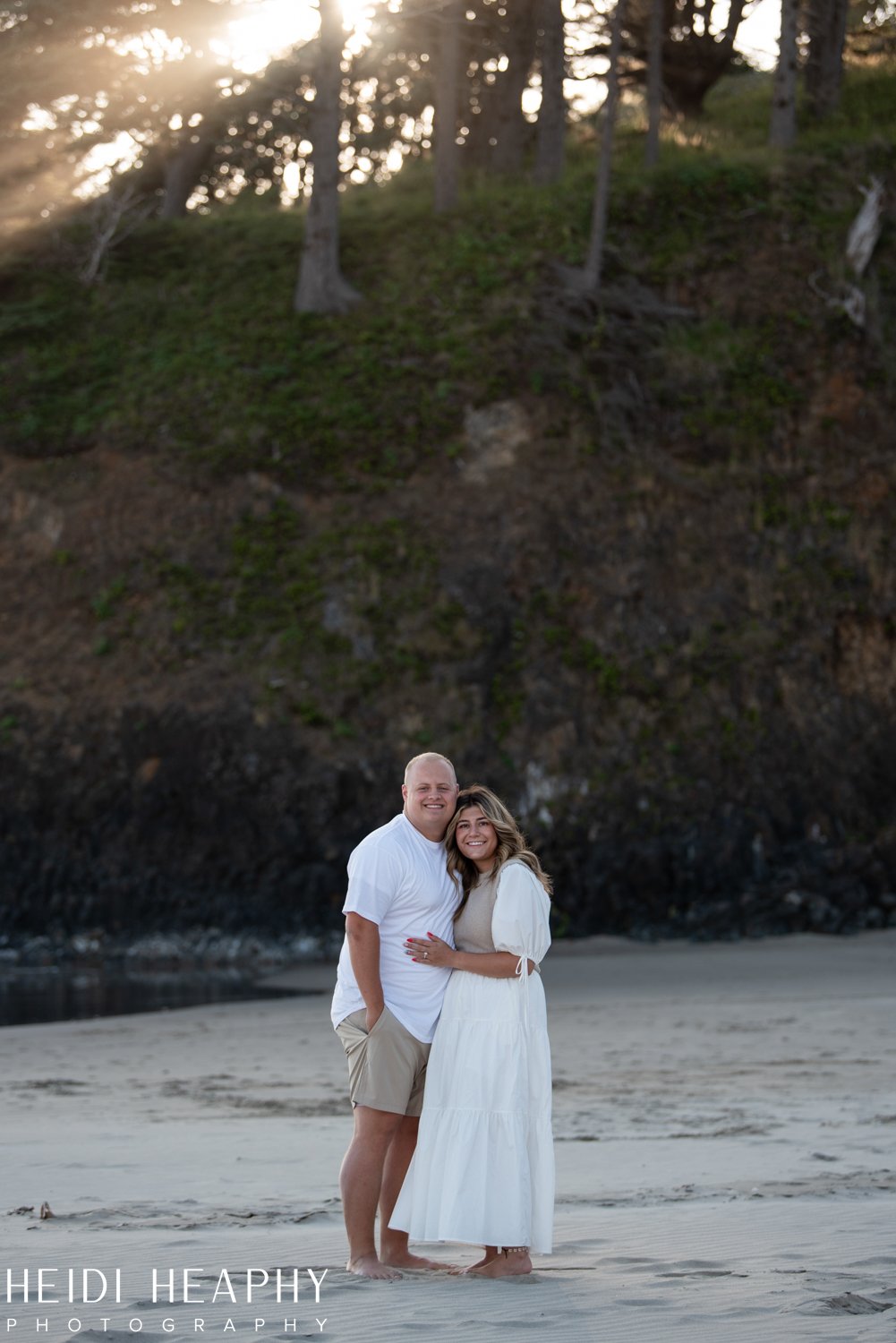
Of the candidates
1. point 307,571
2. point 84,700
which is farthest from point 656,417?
point 84,700

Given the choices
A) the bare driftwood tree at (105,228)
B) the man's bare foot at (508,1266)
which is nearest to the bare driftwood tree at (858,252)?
the bare driftwood tree at (105,228)

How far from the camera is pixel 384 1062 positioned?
16.8 feet

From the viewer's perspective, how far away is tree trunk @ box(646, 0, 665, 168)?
30.0 m

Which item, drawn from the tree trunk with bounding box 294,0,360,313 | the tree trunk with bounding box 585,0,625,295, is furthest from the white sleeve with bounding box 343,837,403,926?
the tree trunk with bounding box 294,0,360,313

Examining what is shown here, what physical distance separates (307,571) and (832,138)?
14488mm

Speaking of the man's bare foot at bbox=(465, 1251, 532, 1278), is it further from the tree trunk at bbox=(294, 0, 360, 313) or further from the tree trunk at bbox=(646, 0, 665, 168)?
the tree trunk at bbox=(646, 0, 665, 168)

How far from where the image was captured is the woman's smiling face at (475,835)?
522 cm

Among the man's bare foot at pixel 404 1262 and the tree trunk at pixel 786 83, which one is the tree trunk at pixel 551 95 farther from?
the man's bare foot at pixel 404 1262

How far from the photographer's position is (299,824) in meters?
21.0

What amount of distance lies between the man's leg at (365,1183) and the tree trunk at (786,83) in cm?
2797

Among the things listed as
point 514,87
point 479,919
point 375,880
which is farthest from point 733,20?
point 375,880

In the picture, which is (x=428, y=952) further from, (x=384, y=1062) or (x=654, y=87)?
(x=654, y=87)

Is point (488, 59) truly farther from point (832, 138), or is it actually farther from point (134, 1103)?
point (134, 1103)

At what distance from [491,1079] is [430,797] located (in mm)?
994
